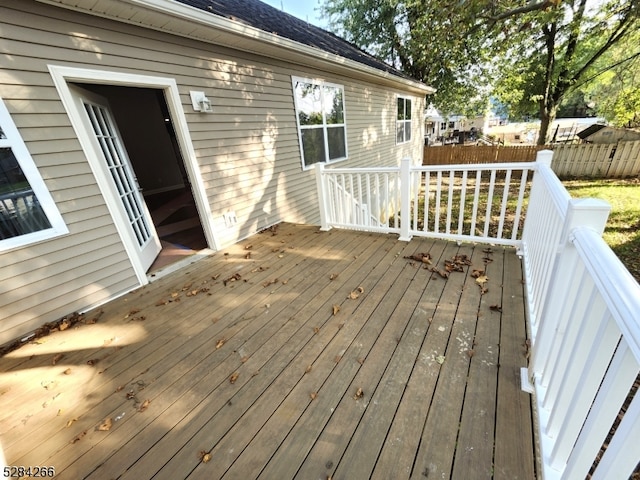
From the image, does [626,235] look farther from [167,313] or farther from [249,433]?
[167,313]

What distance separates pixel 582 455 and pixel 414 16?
13692 mm

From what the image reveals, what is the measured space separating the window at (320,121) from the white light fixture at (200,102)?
6.15 feet

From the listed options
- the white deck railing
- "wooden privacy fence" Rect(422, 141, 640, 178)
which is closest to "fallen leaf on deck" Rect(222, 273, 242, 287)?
the white deck railing

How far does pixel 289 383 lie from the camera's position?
170cm

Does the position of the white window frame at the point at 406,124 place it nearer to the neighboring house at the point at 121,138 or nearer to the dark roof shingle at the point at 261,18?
the dark roof shingle at the point at 261,18

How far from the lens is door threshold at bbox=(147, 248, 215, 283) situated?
3.19 meters

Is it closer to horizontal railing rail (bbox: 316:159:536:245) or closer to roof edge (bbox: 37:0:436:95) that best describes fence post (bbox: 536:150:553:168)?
horizontal railing rail (bbox: 316:159:536:245)

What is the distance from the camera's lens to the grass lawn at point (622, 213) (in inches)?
162

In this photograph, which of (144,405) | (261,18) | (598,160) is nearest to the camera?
(144,405)

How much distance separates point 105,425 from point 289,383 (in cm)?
104

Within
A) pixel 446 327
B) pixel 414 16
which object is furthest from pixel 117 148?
pixel 414 16

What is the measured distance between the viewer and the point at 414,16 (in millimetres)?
10508

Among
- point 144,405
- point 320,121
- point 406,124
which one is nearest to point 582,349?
point 144,405

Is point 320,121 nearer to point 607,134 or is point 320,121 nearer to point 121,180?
point 121,180
